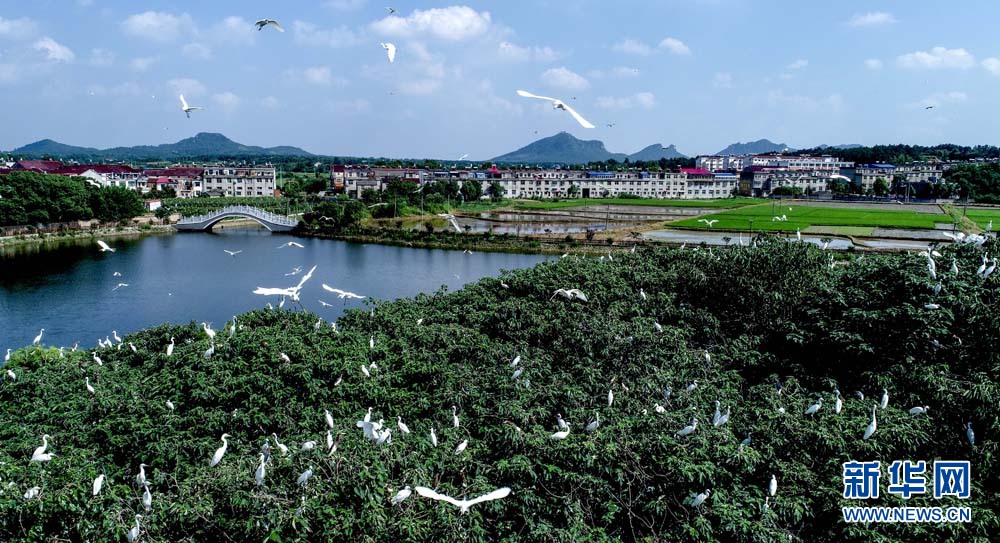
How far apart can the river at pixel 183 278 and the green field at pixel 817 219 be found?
15.0 meters

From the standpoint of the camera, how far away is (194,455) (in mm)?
5680

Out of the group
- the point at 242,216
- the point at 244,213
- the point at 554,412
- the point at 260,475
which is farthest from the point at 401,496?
the point at 242,216

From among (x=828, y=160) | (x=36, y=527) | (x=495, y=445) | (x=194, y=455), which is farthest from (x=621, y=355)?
(x=828, y=160)

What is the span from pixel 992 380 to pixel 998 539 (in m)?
1.82

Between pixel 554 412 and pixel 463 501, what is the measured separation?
2.01 meters

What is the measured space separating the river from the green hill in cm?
808

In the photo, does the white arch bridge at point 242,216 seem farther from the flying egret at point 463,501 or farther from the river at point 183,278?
the flying egret at point 463,501

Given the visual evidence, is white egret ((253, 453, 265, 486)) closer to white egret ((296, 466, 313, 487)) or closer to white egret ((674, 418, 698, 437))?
white egret ((296, 466, 313, 487))

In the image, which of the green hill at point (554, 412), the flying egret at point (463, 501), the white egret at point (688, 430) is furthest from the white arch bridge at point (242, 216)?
the flying egret at point (463, 501)

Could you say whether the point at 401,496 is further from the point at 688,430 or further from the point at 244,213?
the point at 244,213

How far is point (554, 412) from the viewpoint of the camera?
618cm

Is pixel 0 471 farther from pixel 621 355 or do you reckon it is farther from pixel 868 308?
pixel 868 308

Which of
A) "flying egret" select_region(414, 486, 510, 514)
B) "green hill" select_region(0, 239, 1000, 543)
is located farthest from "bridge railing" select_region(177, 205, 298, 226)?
"flying egret" select_region(414, 486, 510, 514)

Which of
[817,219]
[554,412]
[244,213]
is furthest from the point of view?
[817,219]
